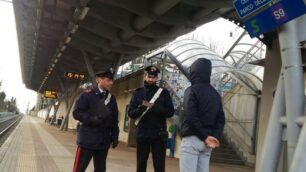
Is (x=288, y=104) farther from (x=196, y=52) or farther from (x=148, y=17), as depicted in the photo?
(x=196, y=52)

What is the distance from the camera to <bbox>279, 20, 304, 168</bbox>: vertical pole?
4.91 metres

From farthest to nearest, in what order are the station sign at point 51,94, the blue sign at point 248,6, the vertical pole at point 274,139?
the station sign at point 51,94
the vertical pole at point 274,139
the blue sign at point 248,6

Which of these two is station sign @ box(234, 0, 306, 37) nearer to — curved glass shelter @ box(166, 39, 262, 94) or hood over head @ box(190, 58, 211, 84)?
hood over head @ box(190, 58, 211, 84)

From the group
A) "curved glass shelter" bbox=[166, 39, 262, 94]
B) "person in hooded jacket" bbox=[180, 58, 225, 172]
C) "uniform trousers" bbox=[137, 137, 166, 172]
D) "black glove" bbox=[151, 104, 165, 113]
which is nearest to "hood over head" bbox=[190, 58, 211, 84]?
"person in hooded jacket" bbox=[180, 58, 225, 172]

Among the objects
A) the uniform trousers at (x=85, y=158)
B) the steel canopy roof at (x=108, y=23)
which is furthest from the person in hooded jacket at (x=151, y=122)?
the steel canopy roof at (x=108, y=23)

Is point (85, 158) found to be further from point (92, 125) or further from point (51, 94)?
point (51, 94)

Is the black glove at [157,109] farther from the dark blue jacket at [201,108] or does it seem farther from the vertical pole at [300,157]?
the vertical pole at [300,157]

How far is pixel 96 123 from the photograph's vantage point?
6.14 metres

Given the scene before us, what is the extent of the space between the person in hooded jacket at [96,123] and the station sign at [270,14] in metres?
1.95

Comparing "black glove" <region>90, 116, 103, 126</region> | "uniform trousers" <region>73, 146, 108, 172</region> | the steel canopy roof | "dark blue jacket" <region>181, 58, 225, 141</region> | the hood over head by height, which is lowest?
"uniform trousers" <region>73, 146, 108, 172</region>

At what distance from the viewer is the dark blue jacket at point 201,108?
5105mm

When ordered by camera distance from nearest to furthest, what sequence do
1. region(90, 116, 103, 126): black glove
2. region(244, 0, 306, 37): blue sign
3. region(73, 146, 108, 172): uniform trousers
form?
region(244, 0, 306, 37): blue sign < region(90, 116, 103, 126): black glove < region(73, 146, 108, 172): uniform trousers

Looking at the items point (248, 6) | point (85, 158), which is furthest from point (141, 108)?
point (248, 6)

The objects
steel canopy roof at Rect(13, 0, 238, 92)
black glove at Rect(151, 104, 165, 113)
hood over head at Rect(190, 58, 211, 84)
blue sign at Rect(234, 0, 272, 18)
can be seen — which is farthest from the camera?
steel canopy roof at Rect(13, 0, 238, 92)
